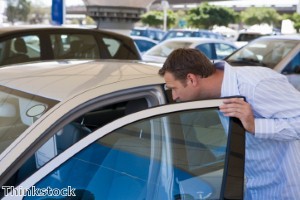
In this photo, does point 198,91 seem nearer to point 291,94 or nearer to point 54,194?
point 291,94

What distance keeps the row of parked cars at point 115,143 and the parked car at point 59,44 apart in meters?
3.03

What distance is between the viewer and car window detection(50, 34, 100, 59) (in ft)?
18.4

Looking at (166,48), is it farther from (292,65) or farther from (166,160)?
(166,160)

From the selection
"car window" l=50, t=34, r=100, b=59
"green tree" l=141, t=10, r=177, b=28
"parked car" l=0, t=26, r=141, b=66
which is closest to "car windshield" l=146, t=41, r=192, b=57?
"parked car" l=0, t=26, r=141, b=66

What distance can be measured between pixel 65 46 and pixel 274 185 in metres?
4.15

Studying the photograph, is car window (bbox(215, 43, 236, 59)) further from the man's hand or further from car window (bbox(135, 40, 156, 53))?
the man's hand

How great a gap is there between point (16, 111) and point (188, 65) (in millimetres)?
997

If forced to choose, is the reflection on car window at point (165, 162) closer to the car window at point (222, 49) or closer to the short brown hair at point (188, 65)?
the short brown hair at point (188, 65)

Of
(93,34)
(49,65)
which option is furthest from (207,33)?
(49,65)

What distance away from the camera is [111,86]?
213 cm

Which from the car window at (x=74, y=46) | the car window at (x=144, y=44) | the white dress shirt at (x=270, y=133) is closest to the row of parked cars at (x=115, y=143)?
the white dress shirt at (x=270, y=133)

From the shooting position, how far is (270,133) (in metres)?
1.88

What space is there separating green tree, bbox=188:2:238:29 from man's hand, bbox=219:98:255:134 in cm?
3343

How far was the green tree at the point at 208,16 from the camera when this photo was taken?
1359 inches
